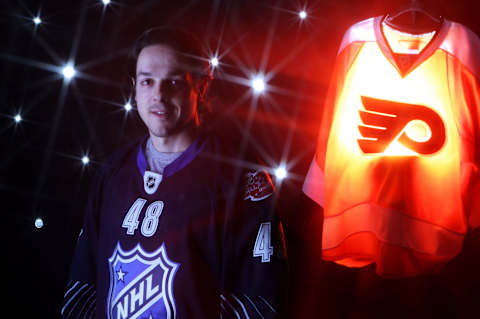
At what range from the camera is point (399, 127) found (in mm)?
1068

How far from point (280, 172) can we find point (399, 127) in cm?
46

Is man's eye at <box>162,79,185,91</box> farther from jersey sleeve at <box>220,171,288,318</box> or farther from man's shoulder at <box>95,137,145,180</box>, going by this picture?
jersey sleeve at <box>220,171,288,318</box>

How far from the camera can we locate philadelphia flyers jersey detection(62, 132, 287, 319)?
3.77ft

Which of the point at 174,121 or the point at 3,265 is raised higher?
the point at 174,121

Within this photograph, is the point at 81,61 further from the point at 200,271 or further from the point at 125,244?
the point at 200,271

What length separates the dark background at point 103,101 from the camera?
1.35 m

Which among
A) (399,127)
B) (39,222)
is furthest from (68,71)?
(399,127)

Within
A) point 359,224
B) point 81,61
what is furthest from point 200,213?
point 81,61

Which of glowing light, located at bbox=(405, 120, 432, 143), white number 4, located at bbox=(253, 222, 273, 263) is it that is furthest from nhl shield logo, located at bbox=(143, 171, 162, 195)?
glowing light, located at bbox=(405, 120, 432, 143)

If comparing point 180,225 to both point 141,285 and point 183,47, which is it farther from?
point 183,47

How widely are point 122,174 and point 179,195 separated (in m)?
0.25

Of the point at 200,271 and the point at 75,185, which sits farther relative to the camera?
the point at 75,185

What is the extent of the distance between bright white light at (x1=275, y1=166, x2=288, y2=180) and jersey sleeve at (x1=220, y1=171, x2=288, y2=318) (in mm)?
204

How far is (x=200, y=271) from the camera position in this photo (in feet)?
3.85
